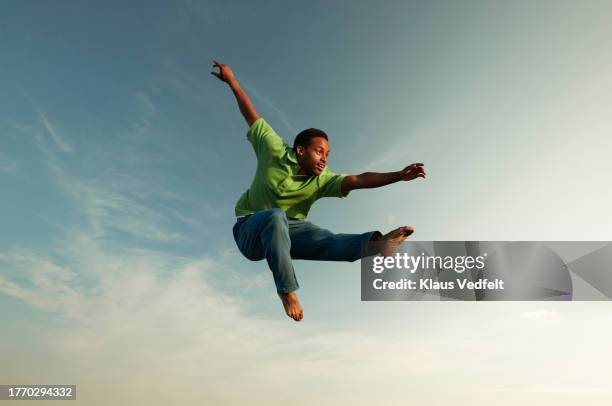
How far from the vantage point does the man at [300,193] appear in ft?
21.8

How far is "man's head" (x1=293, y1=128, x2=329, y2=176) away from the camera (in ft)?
22.1

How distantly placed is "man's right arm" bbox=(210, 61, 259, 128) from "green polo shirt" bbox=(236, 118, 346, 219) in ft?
1.06

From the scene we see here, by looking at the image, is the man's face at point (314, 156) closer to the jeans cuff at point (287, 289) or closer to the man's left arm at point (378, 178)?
the man's left arm at point (378, 178)

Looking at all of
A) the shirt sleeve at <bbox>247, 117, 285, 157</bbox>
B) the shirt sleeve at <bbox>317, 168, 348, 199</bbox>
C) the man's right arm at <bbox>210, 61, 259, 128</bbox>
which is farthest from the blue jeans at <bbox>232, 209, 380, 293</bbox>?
the man's right arm at <bbox>210, 61, 259, 128</bbox>

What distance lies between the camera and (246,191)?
7.14 m

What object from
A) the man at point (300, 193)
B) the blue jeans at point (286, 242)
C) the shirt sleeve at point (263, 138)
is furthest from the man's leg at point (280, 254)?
the shirt sleeve at point (263, 138)

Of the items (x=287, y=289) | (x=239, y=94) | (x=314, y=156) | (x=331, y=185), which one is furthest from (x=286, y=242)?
(x=239, y=94)

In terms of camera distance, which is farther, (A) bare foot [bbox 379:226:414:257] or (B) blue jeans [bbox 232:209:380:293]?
(A) bare foot [bbox 379:226:414:257]

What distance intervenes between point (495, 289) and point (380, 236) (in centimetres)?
222

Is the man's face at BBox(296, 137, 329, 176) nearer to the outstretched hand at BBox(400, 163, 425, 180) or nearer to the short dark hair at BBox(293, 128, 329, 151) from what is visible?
the short dark hair at BBox(293, 128, 329, 151)

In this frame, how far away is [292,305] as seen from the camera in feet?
20.1

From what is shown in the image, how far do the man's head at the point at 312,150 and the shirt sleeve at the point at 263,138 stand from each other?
0.99ft

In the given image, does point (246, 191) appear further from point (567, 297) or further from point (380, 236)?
point (567, 297)

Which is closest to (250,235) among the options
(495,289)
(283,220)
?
(283,220)
